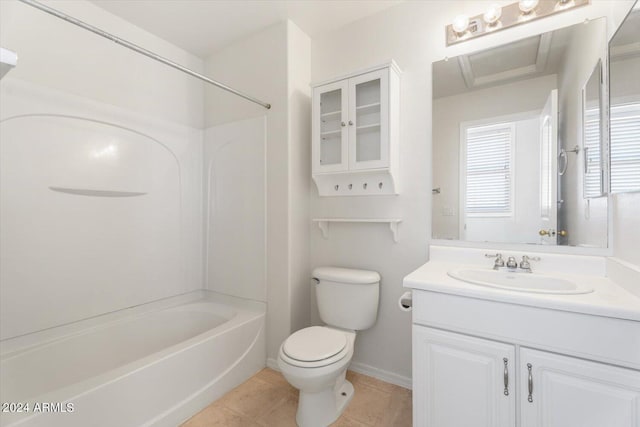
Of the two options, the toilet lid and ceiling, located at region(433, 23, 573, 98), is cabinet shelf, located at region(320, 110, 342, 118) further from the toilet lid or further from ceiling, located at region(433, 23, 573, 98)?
the toilet lid

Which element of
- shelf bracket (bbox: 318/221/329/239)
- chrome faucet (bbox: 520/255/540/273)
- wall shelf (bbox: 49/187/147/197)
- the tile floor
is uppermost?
wall shelf (bbox: 49/187/147/197)

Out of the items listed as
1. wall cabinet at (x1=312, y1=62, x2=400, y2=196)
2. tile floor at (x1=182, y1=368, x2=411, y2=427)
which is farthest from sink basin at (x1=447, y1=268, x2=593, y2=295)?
tile floor at (x1=182, y1=368, x2=411, y2=427)

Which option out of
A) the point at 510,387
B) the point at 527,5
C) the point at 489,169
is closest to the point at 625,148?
the point at 489,169

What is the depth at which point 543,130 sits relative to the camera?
5.01 feet

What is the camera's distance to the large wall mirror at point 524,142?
141 cm

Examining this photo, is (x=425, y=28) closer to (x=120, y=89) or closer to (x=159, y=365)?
(x=120, y=89)

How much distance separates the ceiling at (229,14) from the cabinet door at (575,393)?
6.96ft

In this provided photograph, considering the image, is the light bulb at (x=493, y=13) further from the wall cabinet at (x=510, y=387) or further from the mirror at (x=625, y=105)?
the wall cabinet at (x=510, y=387)

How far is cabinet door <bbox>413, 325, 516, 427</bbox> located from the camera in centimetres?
114

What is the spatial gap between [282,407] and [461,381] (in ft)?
3.45

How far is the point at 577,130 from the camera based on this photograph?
144 centimetres

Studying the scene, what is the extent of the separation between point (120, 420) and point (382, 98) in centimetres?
Answer: 213

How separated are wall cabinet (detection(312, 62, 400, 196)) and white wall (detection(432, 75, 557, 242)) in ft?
0.87

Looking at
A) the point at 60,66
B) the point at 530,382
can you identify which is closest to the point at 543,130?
the point at 530,382
